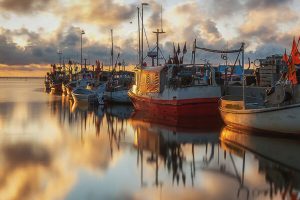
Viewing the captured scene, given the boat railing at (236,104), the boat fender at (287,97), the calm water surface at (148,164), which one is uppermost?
the boat fender at (287,97)

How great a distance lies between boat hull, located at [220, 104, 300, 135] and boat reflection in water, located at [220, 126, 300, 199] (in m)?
0.47

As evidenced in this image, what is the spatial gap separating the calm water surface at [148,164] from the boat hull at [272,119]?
22.2 inches

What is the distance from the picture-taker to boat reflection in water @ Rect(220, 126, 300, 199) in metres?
12.6

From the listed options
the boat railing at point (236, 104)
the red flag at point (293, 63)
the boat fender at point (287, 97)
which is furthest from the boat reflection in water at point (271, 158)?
the red flag at point (293, 63)

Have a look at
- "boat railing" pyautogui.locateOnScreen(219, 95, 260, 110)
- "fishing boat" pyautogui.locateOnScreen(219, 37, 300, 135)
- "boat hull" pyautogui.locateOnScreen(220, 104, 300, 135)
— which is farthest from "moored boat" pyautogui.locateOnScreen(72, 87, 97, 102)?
"boat hull" pyautogui.locateOnScreen(220, 104, 300, 135)

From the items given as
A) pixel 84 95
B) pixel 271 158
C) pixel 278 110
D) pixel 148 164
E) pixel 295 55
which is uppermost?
pixel 295 55

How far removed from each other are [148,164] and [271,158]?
4409mm

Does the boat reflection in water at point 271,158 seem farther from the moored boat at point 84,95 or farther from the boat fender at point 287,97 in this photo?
the moored boat at point 84,95

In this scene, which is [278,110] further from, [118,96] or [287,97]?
[118,96]

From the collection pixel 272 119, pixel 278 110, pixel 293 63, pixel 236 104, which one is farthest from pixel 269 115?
pixel 293 63

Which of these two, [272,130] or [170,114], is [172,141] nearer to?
[272,130]

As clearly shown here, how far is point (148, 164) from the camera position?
17000 millimetres

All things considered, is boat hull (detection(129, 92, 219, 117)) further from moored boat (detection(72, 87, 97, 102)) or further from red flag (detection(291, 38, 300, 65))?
moored boat (detection(72, 87, 97, 102))

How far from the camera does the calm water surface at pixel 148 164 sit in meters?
12.7
